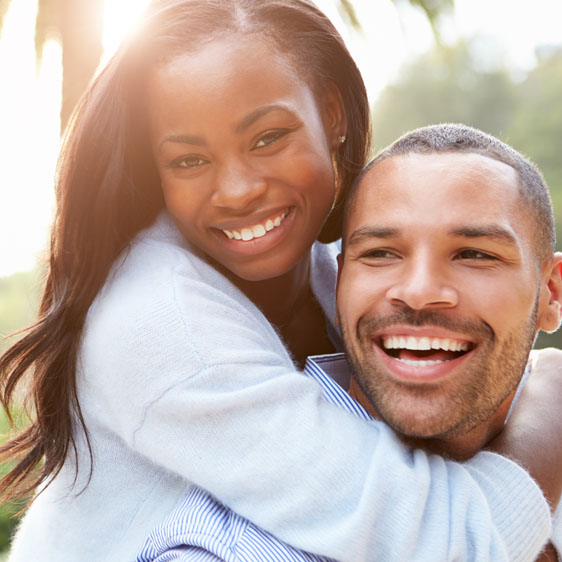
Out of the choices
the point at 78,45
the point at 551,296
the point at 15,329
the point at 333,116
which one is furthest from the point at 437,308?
the point at 78,45

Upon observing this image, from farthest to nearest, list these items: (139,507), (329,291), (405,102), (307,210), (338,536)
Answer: (405,102)
(329,291)
(307,210)
(139,507)
(338,536)

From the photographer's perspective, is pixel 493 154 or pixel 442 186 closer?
pixel 442 186

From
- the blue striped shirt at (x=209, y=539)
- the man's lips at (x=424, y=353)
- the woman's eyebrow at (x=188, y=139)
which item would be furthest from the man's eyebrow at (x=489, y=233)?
the blue striped shirt at (x=209, y=539)

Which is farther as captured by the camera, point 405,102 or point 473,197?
point 405,102

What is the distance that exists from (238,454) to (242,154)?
0.87 meters

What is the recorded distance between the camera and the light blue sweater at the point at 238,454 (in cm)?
192

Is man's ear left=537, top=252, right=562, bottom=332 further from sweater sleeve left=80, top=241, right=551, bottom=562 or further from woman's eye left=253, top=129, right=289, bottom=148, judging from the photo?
woman's eye left=253, top=129, right=289, bottom=148

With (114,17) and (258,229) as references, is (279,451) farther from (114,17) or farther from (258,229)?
(114,17)

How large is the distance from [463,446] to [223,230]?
952 millimetres

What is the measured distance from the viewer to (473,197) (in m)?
2.16

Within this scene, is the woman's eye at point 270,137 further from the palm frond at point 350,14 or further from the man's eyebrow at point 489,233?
the palm frond at point 350,14

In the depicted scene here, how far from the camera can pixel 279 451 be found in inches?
77.3

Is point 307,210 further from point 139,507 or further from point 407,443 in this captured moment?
point 139,507

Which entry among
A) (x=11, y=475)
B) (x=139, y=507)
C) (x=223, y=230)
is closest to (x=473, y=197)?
(x=223, y=230)
